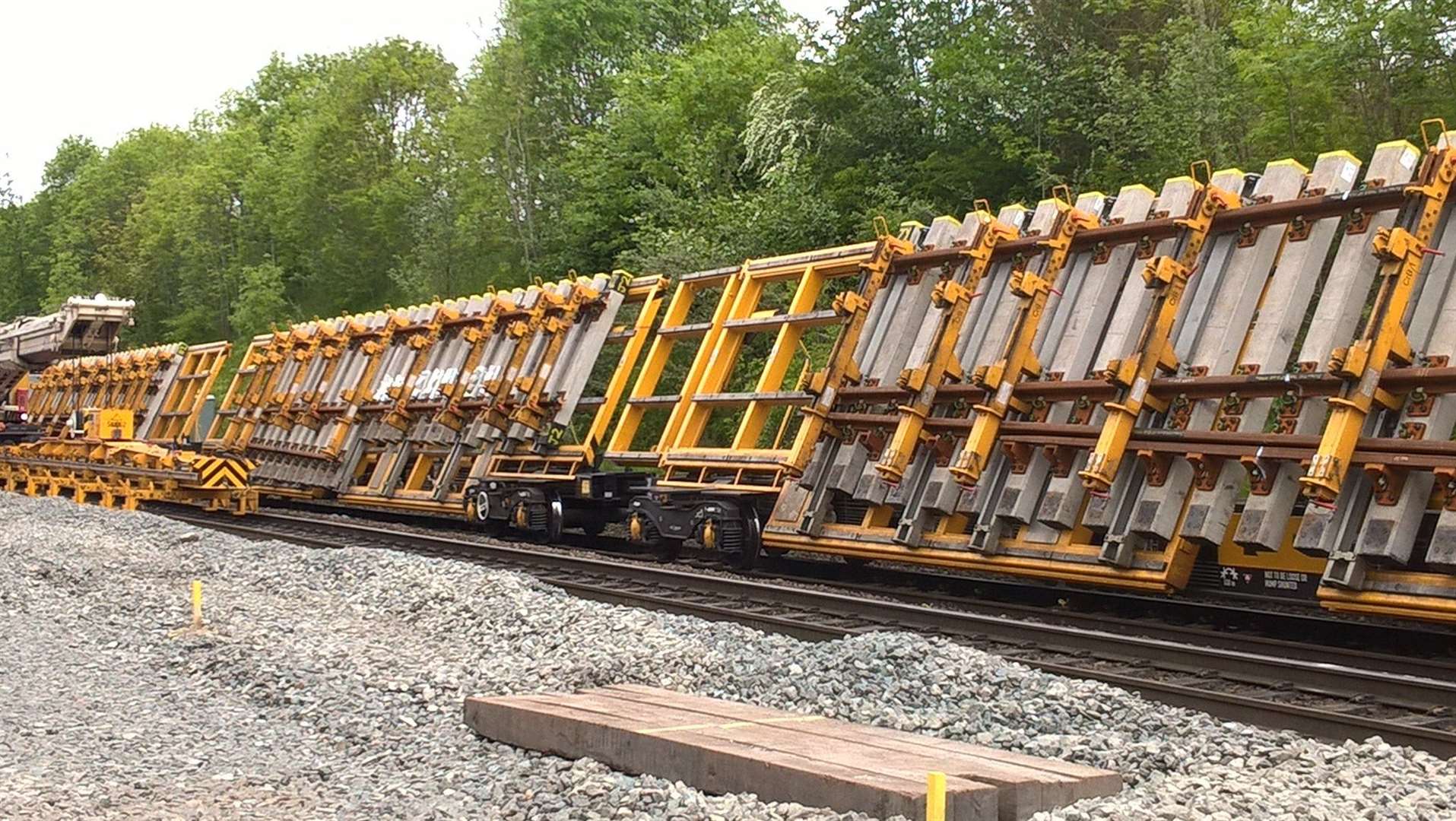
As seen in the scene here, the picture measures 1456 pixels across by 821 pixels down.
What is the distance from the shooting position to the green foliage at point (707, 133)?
1898 cm

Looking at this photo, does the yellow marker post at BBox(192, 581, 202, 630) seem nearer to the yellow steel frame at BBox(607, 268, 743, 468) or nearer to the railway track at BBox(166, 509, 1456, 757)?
the railway track at BBox(166, 509, 1456, 757)

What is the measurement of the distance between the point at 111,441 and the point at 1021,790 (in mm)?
22121

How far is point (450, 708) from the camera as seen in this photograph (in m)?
7.30

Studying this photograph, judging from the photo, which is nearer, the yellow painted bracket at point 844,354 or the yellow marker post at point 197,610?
the yellow marker post at point 197,610

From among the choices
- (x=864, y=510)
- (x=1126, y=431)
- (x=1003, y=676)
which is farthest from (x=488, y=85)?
(x=1003, y=676)

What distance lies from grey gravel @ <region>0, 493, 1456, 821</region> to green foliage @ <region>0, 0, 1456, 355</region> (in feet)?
43.1

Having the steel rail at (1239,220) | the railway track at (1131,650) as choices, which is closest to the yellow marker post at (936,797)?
the railway track at (1131,650)

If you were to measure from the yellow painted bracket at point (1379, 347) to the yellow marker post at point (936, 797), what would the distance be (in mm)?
5129

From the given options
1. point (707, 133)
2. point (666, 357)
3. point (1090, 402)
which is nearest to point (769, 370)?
point (666, 357)

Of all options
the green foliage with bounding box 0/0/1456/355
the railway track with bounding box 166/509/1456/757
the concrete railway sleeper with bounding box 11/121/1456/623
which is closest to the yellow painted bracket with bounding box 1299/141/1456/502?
the concrete railway sleeper with bounding box 11/121/1456/623

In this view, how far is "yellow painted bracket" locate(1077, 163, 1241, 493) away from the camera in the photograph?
994cm

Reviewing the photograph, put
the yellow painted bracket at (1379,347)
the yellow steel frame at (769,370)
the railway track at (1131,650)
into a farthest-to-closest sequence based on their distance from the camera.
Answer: the yellow steel frame at (769,370)
the yellow painted bracket at (1379,347)
the railway track at (1131,650)

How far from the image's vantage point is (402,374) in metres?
20.6

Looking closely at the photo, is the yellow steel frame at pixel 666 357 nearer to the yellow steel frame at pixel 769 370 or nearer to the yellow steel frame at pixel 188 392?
the yellow steel frame at pixel 769 370
